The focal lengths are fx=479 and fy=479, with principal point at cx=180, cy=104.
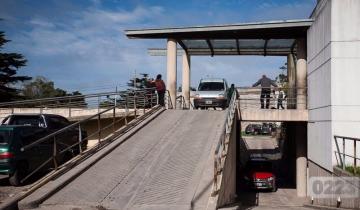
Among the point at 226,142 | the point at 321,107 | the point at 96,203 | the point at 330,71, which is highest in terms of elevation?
the point at 330,71

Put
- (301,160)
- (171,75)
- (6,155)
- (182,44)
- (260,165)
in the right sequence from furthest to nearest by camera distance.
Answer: (260,165)
(182,44)
(301,160)
(171,75)
(6,155)

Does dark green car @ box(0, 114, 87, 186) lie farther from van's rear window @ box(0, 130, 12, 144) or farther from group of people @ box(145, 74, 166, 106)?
group of people @ box(145, 74, 166, 106)

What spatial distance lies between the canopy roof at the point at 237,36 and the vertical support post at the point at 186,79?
577 millimetres

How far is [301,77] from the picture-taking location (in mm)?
23438

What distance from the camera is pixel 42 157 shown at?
1331cm

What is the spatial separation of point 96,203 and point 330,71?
9.88 metres

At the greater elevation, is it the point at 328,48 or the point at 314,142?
the point at 328,48

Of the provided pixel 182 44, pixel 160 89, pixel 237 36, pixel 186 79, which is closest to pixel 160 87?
pixel 160 89

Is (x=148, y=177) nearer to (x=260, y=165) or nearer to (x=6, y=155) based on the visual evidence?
(x=6, y=155)

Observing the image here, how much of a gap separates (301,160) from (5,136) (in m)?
16.8

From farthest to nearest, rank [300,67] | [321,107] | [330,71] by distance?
[300,67] < [321,107] < [330,71]

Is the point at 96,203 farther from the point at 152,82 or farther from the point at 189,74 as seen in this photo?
the point at 189,74

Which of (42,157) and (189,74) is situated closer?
(42,157)

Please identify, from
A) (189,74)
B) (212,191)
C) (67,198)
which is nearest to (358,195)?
(212,191)
